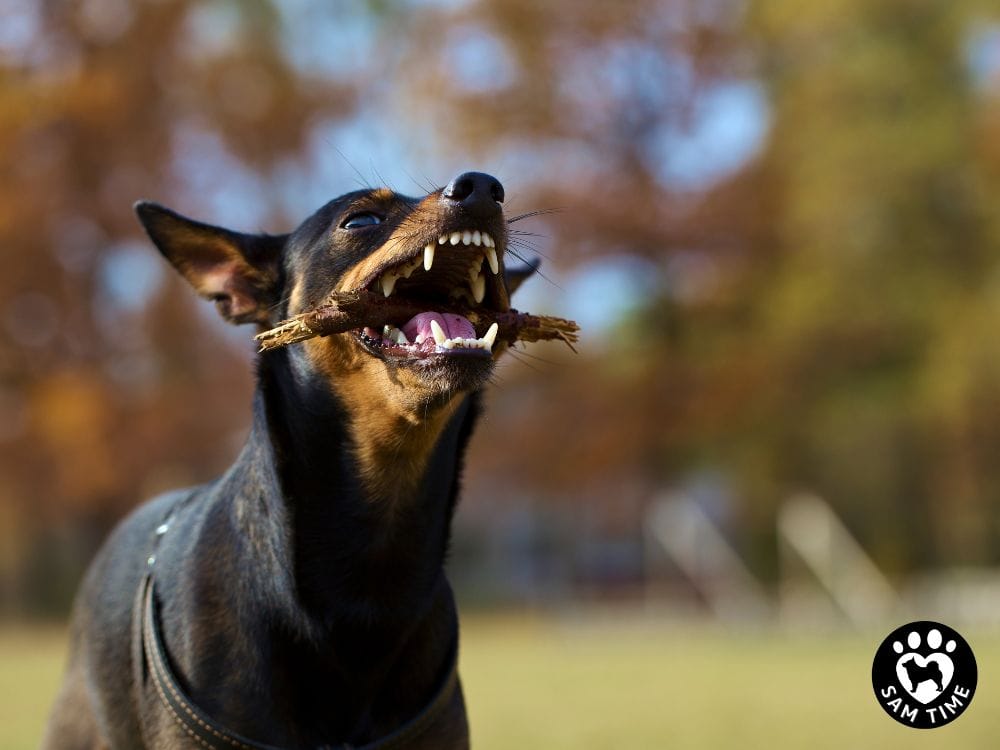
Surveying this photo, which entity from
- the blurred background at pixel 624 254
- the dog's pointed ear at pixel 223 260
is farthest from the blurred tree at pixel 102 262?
the dog's pointed ear at pixel 223 260

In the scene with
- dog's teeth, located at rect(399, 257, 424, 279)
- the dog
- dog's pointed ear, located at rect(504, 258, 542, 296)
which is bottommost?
the dog

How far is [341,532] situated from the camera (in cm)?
350

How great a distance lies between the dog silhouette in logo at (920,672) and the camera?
4236 mm

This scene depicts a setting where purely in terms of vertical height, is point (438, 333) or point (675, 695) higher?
point (438, 333)

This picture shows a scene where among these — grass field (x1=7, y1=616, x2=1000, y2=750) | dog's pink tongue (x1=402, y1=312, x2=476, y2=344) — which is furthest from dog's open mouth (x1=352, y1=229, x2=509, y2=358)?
grass field (x1=7, y1=616, x2=1000, y2=750)

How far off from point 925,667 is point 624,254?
1654cm

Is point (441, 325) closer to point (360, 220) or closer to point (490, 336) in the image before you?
point (490, 336)

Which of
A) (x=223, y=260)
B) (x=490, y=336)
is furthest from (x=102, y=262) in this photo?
(x=490, y=336)

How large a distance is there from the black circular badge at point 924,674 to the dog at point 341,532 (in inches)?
61.2

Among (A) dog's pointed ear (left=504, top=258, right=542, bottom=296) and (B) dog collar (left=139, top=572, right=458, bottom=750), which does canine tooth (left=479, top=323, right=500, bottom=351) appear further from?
(B) dog collar (left=139, top=572, right=458, bottom=750)

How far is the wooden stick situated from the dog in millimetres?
39

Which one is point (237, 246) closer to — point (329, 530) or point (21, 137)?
point (329, 530)

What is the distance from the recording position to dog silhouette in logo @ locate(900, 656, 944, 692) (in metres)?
4.24

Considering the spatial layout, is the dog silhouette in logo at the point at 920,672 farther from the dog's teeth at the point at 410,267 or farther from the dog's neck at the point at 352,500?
the dog's teeth at the point at 410,267
